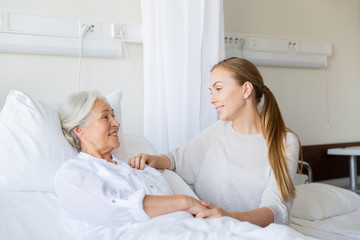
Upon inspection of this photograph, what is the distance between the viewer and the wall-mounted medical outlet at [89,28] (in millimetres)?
2244

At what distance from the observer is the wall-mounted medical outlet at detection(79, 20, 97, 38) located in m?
2.24

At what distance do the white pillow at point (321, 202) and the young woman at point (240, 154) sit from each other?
1.41 ft

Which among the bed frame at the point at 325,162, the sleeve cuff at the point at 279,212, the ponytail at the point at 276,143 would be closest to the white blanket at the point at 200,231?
the sleeve cuff at the point at 279,212

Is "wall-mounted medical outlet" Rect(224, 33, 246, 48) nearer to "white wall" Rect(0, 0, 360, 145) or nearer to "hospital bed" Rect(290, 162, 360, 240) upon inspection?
"white wall" Rect(0, 0, 360, 145)

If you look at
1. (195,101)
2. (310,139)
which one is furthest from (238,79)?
(310,139)

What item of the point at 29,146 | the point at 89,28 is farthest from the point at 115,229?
the point at 89,28

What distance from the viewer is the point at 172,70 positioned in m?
2.24

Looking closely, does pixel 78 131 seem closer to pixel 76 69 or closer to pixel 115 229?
pixel 115 229

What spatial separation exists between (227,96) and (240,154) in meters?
0.26

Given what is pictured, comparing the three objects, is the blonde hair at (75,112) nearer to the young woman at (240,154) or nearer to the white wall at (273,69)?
the young woman at (240,154)

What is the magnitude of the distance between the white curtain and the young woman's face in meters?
0.50

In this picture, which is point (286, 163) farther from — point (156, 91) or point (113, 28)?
point (113, 28)

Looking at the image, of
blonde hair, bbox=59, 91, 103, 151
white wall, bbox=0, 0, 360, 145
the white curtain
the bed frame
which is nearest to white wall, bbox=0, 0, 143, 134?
white wall, bbox=0, 0, 360, 145

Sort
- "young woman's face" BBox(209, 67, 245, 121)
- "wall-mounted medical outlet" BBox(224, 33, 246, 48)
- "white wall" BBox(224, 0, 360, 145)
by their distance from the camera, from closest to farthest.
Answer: "young woman's face" BBox(209, 67, 245, 121) → "wall-mounted medical outlet" BBox(224, 33, 246, 48) → "white wall" BBox(224, 0, 360, 145)
